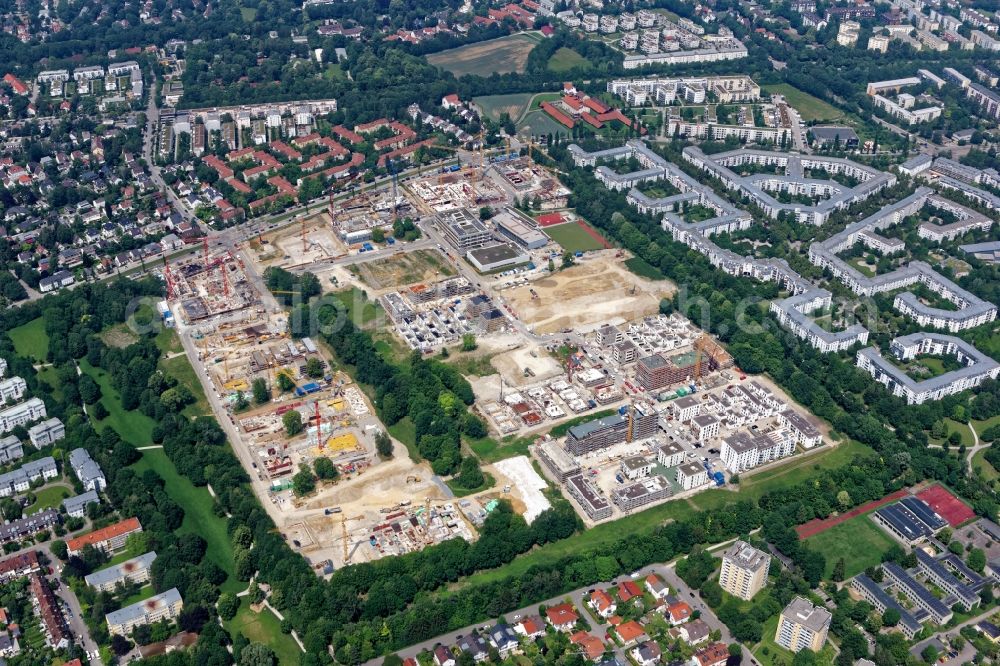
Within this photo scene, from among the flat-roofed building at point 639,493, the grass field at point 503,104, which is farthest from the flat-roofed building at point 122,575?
the grass field at point 503,104

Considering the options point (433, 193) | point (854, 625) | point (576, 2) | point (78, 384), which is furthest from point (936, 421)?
point (576, 2)

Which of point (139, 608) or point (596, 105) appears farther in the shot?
point (596, 105)

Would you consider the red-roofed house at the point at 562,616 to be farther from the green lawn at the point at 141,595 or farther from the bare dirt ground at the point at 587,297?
the bare dirt ground at the point at 587,297

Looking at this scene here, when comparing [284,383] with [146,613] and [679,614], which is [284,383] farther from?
[679,614]

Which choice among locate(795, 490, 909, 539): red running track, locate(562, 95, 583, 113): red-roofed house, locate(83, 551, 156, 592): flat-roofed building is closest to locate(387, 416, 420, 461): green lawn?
locate(83, 551, 156, 592): flat-roofed building

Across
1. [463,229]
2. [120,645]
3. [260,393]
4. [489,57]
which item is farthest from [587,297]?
[489,57]

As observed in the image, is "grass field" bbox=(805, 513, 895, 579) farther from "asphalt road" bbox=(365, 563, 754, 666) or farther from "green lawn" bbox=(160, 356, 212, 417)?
"green lawn" bbox=(160, 356, 212, 417)
